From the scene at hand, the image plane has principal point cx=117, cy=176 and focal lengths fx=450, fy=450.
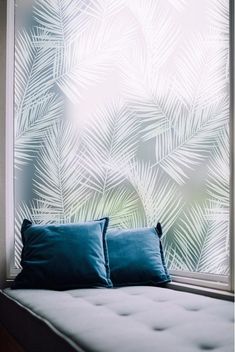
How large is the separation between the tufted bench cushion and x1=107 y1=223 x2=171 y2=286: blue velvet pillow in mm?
100

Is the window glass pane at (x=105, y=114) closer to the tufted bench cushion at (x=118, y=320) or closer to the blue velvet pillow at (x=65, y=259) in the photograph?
the blue velvet pillow at (x=65, y=259)

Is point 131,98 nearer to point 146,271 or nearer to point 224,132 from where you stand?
point 224,132

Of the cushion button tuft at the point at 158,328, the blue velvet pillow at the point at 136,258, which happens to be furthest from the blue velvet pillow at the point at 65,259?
the cushion button tuft at the point at 158,328

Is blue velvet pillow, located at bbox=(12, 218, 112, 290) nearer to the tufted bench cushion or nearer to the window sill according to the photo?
the tufted bench cushion

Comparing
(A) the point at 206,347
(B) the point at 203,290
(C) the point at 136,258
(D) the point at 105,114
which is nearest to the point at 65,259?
(C) the point at 136,258

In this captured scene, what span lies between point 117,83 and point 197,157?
0.82 metres

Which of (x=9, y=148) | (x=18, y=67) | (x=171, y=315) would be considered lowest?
(x=171, y=315)

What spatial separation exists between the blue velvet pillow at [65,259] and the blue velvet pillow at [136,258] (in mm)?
73

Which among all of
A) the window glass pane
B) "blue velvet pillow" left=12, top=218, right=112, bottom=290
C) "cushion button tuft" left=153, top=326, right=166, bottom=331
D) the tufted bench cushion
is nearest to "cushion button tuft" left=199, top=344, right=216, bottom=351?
the tufted bench cushion

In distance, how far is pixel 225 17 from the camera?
102 inches

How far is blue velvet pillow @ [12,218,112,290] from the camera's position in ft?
8.55

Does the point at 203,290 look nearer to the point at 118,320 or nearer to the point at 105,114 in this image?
the point at 118,320

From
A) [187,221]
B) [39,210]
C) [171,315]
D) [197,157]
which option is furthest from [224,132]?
[39,210]

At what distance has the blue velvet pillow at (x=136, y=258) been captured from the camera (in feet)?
8.86
